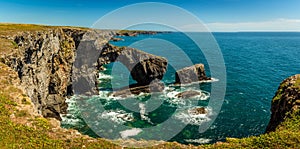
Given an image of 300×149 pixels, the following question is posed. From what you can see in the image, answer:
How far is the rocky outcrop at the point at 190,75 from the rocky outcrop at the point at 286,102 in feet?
182

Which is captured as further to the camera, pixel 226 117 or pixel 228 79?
pixel 228 79

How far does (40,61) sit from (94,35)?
46.1 metres

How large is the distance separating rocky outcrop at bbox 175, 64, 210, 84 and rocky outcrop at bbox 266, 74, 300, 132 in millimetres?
55574

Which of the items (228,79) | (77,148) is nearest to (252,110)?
(228,79)

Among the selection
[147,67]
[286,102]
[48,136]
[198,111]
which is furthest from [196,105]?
[48,136]

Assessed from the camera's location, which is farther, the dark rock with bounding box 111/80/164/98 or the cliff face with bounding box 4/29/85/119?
the dark rock with bounding box 111/80/164/98

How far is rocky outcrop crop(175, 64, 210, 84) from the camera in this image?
8338 centimetres

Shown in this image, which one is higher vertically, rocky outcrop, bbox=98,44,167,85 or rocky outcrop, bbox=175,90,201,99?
rocky outcrop, bbox=98,44,167,85

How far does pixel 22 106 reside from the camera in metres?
19.0

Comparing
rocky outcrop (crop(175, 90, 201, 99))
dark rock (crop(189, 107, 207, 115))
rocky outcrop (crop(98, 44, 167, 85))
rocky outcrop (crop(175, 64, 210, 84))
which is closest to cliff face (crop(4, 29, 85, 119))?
rocky outcrop (crop(98, 44, 167, 85))

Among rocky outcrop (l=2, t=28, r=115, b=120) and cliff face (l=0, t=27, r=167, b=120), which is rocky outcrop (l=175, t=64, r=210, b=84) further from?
rocky outcrop (l=2, t=28, r=115, b=120)

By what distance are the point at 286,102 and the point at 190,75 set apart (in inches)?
2405

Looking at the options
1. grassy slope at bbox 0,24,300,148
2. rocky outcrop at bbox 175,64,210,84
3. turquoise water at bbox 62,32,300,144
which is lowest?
turquoise water at bbox 62,32,300,144

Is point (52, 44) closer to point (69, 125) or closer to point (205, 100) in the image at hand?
point (69, 125)
